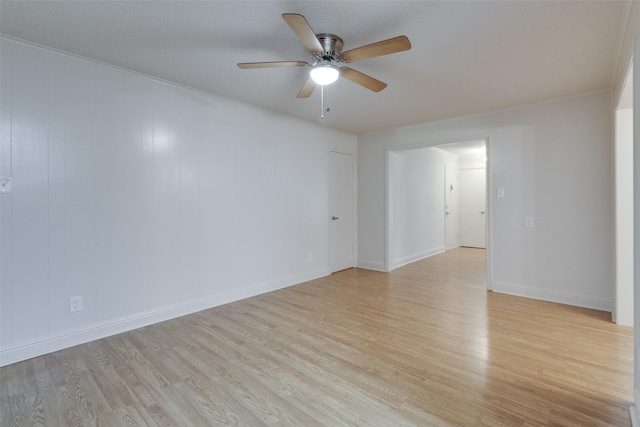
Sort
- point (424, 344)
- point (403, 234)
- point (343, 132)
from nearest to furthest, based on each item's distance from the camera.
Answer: point (424, 344) → point (343, 132) → point (403, 234)

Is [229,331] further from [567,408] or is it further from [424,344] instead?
[567,408]

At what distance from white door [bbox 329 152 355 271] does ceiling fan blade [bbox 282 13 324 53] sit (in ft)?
10.1

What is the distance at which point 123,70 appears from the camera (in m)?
2.78

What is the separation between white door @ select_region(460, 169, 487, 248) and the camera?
7.88 meters

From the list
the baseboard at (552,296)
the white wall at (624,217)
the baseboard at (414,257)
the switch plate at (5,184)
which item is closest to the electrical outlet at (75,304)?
the switch plate at (5,184)

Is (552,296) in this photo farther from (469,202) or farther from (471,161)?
(471,161)

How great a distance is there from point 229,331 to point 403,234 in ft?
12.7

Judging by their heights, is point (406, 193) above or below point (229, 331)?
above

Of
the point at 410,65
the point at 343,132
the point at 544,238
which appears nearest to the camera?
the point at 410,65

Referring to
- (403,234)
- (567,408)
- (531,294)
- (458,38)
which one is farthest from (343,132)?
(567,408)

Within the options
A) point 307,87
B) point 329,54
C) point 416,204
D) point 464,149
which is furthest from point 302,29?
point 464,149

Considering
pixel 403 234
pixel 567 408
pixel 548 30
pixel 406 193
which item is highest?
pixel 548 30

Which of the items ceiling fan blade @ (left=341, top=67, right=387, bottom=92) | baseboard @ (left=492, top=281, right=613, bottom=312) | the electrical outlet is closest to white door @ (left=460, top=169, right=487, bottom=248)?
baseboard @ (left=492, top=281, right=613, bottom=312)

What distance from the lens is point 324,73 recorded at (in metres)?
2.26
